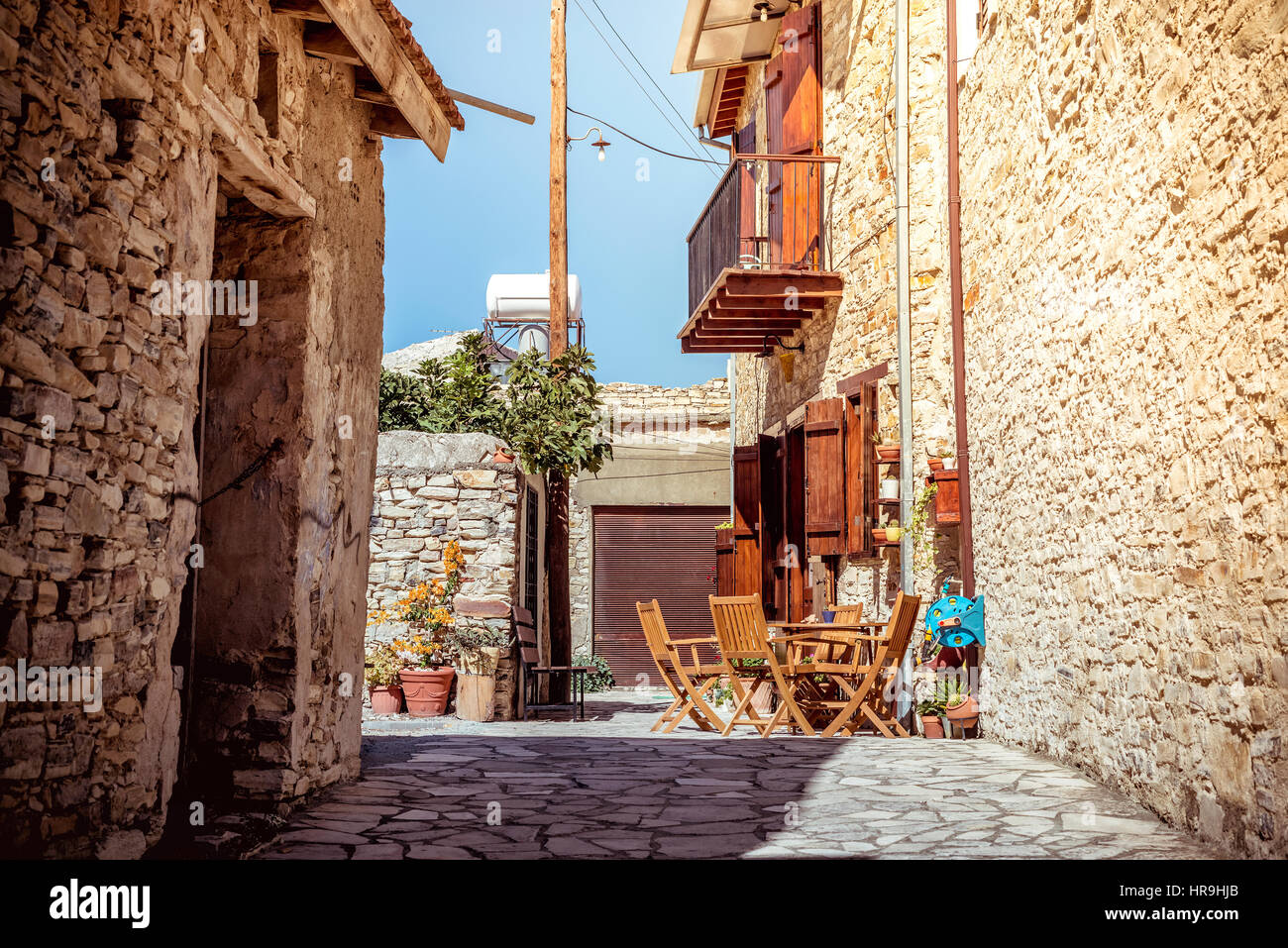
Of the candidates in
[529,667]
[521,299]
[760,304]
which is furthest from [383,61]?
[521,299]

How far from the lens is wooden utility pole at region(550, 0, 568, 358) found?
36.8ft

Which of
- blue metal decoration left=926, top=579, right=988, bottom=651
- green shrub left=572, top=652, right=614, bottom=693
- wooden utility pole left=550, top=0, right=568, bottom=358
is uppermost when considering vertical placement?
wooden utility pole left=550, top=0, right=568, bottom=358

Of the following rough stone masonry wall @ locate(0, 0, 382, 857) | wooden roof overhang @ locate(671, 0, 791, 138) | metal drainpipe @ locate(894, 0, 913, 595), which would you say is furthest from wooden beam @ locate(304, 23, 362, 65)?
wooden roof overhang @ locate(671, 0, 791, 138)

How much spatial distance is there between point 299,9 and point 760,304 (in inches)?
227

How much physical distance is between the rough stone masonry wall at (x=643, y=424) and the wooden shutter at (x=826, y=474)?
25.1 feet

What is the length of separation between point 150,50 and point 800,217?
24.7ft

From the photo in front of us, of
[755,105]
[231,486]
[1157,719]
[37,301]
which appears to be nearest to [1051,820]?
[1157,719]

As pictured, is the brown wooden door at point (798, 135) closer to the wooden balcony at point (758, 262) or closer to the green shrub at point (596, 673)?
the wooden balcony at point (758, 262)

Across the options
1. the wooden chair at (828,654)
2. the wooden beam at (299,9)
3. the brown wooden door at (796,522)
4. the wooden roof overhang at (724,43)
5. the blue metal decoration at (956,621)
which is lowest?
the wooden chair at (828,654)

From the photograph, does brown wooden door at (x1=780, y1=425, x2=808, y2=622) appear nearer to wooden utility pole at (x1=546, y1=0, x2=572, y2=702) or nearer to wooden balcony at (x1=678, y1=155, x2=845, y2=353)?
wooden balcony at (x1=678, y1=155, x2=845, y2=353)

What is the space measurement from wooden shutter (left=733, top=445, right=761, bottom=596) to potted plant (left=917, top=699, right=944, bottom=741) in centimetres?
353

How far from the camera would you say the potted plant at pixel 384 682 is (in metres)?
8.74

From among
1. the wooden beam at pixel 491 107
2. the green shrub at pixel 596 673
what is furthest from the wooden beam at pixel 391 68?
the green shrub at pixel 596 673
